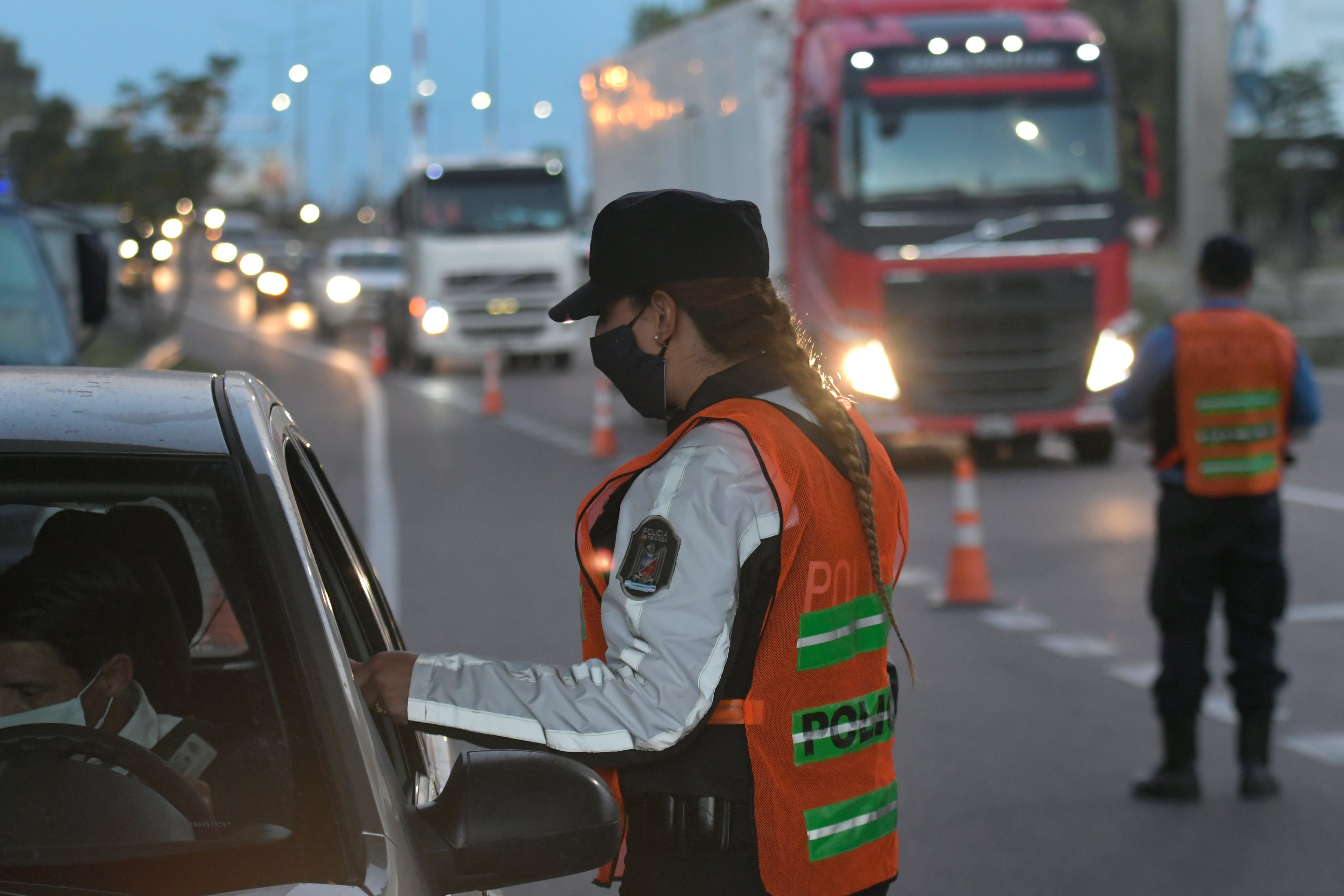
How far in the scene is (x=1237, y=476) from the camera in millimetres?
6367

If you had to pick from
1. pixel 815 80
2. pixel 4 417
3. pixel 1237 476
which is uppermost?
pixel 815 80

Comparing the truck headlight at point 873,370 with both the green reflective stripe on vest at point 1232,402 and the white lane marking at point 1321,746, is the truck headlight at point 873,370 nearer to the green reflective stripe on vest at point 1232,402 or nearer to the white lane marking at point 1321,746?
the white lane marking at point 1321,746

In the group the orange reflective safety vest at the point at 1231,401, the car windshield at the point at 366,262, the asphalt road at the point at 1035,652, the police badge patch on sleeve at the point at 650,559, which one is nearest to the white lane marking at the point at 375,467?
the asphalt road at the point at 1035,652

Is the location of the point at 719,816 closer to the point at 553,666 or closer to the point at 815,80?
the point at 553,666

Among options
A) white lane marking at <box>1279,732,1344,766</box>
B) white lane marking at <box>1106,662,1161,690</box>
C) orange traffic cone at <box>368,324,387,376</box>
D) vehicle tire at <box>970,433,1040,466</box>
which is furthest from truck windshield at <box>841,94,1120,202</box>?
orange traffic cone at <box>368,324,387,376</box>

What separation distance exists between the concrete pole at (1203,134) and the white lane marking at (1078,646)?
665 inches

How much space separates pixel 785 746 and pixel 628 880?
33cm

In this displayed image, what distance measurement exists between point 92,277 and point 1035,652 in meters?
5.70

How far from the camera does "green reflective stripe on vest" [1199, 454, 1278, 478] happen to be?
6367 millimetres

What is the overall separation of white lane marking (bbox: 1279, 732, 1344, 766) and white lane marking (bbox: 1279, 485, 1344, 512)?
22.0 ft

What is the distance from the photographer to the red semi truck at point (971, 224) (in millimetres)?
15641

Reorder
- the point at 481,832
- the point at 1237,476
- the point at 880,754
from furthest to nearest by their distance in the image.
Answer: the point at 1237,476 < the point at 880,754 < the point at 481,832

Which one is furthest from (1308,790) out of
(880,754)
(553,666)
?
(553,666)

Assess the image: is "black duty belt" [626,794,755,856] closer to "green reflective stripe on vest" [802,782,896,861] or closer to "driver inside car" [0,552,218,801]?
"green reflective stripe on vest" [802,782,896,861]
